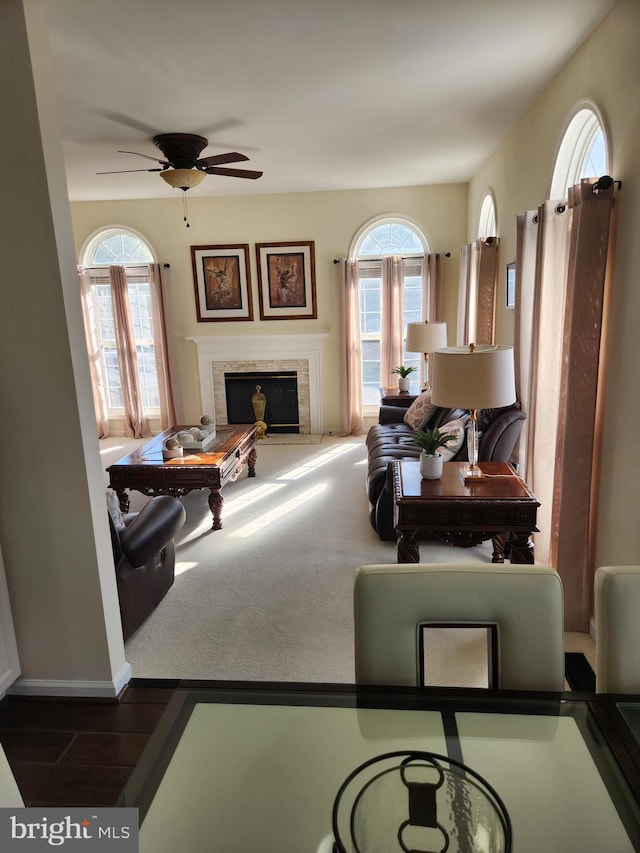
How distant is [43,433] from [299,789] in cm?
171

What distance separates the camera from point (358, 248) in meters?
6.79

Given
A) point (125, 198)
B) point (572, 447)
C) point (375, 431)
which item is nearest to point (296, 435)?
point (375, 431)

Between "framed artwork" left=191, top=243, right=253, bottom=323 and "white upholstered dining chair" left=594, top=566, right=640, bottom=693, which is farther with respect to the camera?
"framed artwork" left=191, top=243, right=253, bottom=323

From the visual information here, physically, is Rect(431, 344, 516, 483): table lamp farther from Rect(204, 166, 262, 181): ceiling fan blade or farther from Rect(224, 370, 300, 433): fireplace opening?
Rect(224, 370, 300, 433): fireplace opening

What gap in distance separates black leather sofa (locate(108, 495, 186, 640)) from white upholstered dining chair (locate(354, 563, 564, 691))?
5.74ft

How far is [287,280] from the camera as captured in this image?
693cm

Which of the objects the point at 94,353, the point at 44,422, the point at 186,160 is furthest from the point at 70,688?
the point at 94,353

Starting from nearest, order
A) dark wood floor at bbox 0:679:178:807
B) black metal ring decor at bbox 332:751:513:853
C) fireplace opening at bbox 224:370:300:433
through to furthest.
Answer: black metal ring decor at bbox 332:751:513:853 → dark wood floor at bbox 0:679:178:807 → fireplace opening at bbox 224:370:300:433

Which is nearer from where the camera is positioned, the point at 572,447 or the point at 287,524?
the point at 572,447

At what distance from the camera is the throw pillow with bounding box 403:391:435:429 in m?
4.95

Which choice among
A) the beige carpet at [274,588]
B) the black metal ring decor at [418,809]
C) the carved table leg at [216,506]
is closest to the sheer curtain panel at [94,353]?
the beige carpet at [274,588]

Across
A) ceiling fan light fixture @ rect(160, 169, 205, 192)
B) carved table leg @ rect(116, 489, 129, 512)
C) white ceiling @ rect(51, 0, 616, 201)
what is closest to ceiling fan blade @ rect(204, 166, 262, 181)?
ceiling fan light fixture @ rect(160, 169, 205, 192)

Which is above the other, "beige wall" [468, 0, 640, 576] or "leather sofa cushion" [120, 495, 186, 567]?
"beige wall" [468, 0, 640, 576]

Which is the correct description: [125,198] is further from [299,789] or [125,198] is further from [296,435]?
[299,789]
